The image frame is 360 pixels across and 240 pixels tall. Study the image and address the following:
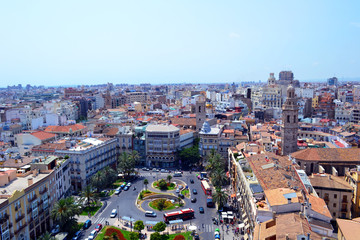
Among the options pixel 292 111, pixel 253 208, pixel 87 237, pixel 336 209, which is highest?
pixel 292 111

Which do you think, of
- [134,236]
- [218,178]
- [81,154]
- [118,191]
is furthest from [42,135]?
[134,236]

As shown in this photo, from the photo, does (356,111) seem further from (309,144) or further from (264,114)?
(309,144)

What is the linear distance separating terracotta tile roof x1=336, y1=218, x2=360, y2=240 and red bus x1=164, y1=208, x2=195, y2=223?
28.1 meters

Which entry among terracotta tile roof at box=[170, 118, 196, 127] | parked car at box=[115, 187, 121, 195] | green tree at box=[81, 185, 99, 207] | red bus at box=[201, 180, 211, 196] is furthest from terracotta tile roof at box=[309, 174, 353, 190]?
terracotta tile roof at box=[170, 118, 196, 127]

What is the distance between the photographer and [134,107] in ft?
609

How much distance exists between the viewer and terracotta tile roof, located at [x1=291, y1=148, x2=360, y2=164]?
63375mm

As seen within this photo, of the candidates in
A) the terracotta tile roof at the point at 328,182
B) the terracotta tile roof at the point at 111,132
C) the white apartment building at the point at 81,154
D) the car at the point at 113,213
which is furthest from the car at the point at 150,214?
the terracotta tile roof at the point at 111,132

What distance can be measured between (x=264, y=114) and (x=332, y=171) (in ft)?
274

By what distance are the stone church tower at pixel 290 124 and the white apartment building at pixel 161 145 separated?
1352 inches

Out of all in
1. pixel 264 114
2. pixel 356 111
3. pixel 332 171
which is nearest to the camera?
pixel 332 171

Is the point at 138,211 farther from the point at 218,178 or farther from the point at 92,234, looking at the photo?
the point at 218,178

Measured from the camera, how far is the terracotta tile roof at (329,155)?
6338cm

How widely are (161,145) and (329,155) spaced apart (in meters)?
47.5

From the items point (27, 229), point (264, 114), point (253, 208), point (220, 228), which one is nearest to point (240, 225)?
point (220, 228)
